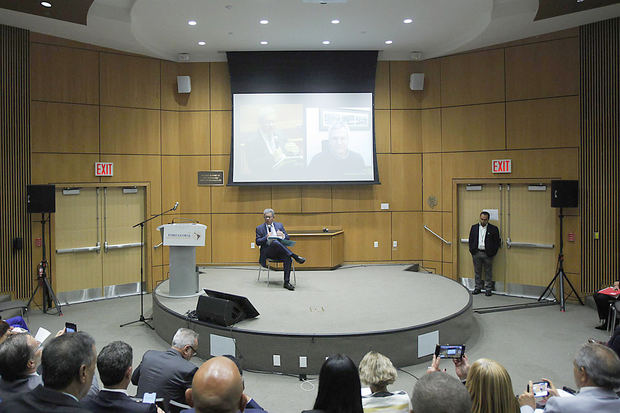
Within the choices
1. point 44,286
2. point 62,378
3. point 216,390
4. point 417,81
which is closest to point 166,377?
point 62,378

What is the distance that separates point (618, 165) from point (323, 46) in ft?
18.3

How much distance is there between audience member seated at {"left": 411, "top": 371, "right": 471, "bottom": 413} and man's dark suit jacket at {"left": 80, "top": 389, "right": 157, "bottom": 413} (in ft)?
4.10

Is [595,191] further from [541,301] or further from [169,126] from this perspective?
[169,126]

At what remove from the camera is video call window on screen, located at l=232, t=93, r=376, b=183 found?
31.1 feet

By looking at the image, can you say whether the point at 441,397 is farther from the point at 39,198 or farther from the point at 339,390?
the point at 39,198

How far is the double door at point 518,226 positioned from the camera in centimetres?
847

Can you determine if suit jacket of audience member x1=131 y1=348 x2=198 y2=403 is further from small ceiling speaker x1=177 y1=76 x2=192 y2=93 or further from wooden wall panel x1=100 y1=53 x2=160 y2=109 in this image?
small ceiling speaker x1=177 y1=76 x2=192 y2=93

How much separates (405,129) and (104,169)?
5.96 metres

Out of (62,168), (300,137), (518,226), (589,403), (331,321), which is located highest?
(300,137)

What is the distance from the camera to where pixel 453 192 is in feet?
30.7

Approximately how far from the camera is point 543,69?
8.35 meters

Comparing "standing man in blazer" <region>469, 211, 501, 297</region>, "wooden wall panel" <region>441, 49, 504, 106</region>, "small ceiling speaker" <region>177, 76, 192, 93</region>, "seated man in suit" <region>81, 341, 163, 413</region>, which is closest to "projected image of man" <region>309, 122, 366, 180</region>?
"wooden wall panel" <region>441, 49, 504, 106</region>

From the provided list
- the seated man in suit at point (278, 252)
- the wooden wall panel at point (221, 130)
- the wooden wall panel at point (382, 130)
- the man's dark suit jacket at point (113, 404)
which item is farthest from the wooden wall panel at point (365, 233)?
the man's dark suit jacket at point (113, 404)

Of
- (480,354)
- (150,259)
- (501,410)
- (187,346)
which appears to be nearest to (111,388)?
(187,346)
